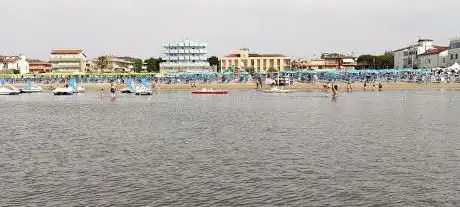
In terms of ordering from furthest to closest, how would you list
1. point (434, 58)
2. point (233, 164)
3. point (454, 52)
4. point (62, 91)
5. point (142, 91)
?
1. point (434, 58)
2. point (454, 52)
3. point (62, 91)
4. point (142, 91)
5. point (233, 164)

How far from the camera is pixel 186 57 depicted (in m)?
166

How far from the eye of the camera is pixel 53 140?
29453 mm

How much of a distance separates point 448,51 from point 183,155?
130994 mm

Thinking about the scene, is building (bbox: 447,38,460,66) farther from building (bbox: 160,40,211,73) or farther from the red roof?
the red roof

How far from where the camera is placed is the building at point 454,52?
445ft

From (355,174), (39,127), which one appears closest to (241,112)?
(39,127)

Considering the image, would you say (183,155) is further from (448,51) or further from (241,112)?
(448,51)

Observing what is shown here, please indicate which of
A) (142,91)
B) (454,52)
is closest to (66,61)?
(142,91)

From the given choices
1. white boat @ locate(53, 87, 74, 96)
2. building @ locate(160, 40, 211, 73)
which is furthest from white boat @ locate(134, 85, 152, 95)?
building @ locate(160, 40, 211, 73)

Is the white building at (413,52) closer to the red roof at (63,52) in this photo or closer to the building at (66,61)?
the building at (66,61)

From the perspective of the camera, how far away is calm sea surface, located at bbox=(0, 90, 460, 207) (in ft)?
53.8

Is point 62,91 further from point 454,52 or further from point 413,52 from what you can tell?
point 413,52

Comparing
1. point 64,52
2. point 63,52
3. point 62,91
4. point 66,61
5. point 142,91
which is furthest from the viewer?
point 63,52

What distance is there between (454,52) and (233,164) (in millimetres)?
129454
